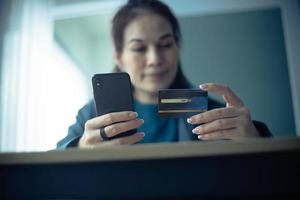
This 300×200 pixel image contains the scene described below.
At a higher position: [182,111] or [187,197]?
[182,111]

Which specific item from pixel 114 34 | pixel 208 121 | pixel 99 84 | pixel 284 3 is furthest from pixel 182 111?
pixel 284 3

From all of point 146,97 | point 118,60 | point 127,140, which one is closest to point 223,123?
point 127,140

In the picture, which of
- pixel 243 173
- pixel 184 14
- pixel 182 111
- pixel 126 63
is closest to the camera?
pixel 243 173

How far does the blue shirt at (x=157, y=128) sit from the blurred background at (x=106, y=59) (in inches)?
8.7

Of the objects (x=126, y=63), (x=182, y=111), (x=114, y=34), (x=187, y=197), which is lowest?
(x=187, y=197)

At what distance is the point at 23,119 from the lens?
40.1 inches

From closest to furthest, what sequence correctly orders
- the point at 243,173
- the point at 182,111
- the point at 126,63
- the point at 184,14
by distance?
1. the point at 243,173
2. the point at 182,111
3. the point at 126,63
4. the point at 184,14

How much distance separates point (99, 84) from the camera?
664mm

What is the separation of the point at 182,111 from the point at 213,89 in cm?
10

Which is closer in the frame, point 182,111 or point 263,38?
point 182,111

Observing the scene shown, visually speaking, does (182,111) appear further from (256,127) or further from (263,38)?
(263,38)

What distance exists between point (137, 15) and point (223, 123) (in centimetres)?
53

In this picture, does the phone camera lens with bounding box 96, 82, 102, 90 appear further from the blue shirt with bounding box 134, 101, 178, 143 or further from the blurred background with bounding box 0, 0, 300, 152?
the blurred background with bounding box 0, 0, 300, 152

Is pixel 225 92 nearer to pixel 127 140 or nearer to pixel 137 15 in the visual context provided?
pixel 127 140
